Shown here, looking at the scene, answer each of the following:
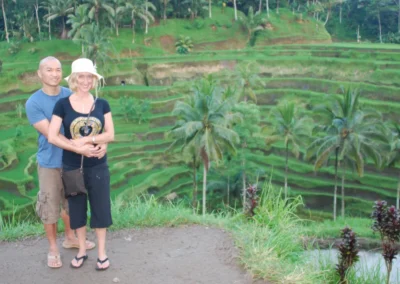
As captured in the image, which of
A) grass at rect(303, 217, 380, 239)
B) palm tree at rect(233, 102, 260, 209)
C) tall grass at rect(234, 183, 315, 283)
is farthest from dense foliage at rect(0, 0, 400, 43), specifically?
tall grass at rect(234, 183, 315, 283)

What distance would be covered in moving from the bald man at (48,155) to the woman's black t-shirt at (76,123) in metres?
0.32

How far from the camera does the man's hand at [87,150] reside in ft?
16.7

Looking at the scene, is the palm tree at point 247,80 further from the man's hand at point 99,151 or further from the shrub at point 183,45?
the man's hand at point 99,151

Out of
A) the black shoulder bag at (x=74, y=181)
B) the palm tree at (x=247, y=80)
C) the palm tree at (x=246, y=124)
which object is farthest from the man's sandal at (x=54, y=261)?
the palm tree at (x=247, y=80)

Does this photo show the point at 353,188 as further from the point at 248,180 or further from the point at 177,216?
the point at 177,216

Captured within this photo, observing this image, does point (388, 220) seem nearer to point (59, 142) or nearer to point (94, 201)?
point (94, 201)

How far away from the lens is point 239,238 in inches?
236

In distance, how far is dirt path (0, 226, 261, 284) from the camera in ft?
17.1

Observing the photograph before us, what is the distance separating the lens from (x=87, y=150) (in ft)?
16.7

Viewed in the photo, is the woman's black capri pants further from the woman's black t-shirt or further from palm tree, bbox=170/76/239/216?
palm tree, bbox=170/76/239/216

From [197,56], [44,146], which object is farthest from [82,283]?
[197,56]

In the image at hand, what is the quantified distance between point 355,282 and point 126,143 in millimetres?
23370

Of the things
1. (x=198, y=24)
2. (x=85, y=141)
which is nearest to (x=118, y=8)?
(x=198, y=24)

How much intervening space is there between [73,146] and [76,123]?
0.83ft
